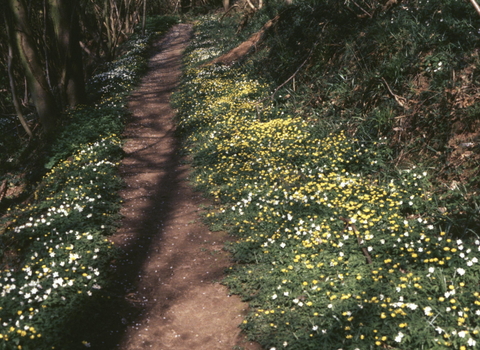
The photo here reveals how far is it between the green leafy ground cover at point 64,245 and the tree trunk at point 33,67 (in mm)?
946

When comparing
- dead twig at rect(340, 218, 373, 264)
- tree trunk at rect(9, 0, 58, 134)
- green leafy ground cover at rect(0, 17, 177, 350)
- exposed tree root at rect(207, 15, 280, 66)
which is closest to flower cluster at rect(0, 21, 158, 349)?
green leafy ground cover at rect(0, 17, 177, 350)

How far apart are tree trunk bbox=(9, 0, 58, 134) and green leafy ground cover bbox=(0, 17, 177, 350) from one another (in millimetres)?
946

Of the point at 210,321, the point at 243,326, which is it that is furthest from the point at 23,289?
the point at 243,326

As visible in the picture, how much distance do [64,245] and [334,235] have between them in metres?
3.95

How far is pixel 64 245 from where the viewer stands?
5.60 meters

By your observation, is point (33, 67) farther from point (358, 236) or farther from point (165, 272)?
point (358, 236)

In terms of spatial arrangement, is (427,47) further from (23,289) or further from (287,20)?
(23,289)

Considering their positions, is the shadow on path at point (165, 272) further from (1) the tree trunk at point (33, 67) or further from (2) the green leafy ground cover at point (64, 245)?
(1) the tree trunk at point (33, 67)

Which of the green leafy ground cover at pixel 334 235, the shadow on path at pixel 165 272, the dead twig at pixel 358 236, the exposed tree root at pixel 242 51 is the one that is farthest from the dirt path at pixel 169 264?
the exposed tree root at pixel 242 51

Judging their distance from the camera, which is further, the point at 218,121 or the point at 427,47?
the point at 218,121

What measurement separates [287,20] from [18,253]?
10943 mm

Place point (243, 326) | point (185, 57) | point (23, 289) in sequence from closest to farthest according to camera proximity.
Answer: point (243, 326)
point (23, 289)
point (185, 57)

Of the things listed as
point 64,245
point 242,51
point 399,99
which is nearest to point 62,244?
point 64,245

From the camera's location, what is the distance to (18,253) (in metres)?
5.88
